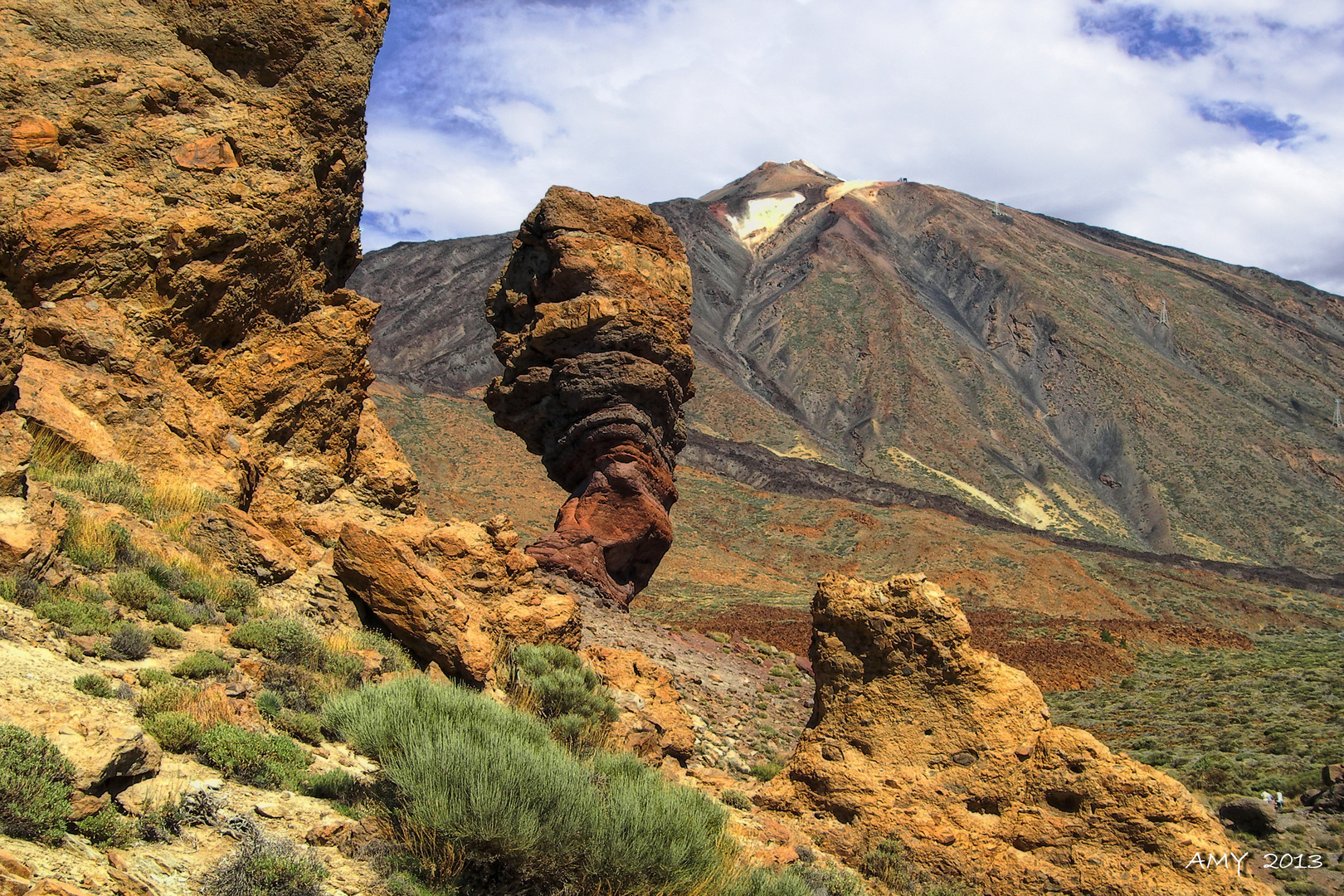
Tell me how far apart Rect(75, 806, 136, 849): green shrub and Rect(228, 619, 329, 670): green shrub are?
2147mm

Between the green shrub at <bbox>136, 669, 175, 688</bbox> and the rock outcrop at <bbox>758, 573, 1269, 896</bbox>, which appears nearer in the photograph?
the green shrub at <bbox>136, 669, 175, 688</bbox>

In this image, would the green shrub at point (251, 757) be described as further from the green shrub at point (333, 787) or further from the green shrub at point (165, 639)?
the green shrub at point (165, 639)

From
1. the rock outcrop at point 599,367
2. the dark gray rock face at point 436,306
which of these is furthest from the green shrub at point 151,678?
the dark gray rock face at point 436,306

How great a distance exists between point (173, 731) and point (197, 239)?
4798 millimetres

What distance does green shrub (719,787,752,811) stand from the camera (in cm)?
696

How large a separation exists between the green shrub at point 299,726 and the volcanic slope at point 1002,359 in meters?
57.7

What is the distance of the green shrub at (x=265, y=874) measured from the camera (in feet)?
10.2

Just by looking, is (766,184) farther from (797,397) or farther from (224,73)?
(224,73)

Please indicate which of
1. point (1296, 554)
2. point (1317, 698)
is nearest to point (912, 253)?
point (1296, 554)

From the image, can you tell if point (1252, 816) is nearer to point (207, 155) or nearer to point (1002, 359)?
point (207, 155)

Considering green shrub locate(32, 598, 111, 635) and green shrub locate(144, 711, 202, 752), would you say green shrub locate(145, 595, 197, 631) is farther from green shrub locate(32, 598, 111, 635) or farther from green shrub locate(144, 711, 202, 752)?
green shrub locate(144, 711, 202, 752)

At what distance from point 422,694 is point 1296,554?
7669cm

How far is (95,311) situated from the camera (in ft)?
22.3

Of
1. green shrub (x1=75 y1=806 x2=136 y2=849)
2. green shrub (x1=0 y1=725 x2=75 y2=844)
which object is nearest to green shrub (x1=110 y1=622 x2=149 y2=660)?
green shrub (x1=0 y1=725 x2=75 y2=844)
